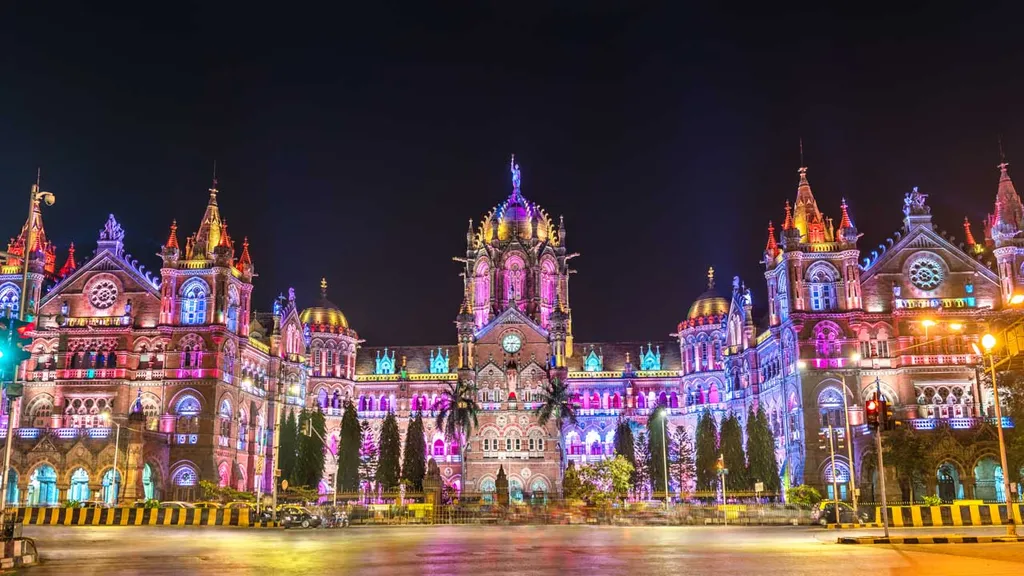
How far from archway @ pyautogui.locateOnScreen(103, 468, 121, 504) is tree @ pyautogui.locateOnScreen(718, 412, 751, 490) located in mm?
51895

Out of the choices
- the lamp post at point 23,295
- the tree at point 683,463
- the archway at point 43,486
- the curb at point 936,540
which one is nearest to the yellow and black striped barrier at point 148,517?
the lamp post at point 23,295

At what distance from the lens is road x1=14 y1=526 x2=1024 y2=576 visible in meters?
23.8

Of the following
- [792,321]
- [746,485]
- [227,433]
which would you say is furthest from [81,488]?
[792,321]

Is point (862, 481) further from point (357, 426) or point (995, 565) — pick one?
point (995, 565)

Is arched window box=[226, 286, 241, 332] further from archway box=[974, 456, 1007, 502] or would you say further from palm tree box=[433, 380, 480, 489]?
archway box=[974, 456, 1007, 502]

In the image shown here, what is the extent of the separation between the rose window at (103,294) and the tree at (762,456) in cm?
6100

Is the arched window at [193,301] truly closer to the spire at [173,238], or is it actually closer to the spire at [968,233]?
the spire at [173,238]

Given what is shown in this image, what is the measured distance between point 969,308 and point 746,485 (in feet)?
84.0

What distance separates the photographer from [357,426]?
89188 millimetres

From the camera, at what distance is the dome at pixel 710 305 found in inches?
4294

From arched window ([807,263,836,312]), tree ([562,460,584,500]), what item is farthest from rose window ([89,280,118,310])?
arched window ([807,263,836,312])

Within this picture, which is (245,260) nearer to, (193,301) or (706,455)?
(193,301)

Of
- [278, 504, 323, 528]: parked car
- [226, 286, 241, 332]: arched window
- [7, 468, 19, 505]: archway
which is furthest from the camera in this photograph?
[226, 286, 241, 332]: arched window

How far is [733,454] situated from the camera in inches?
3233
